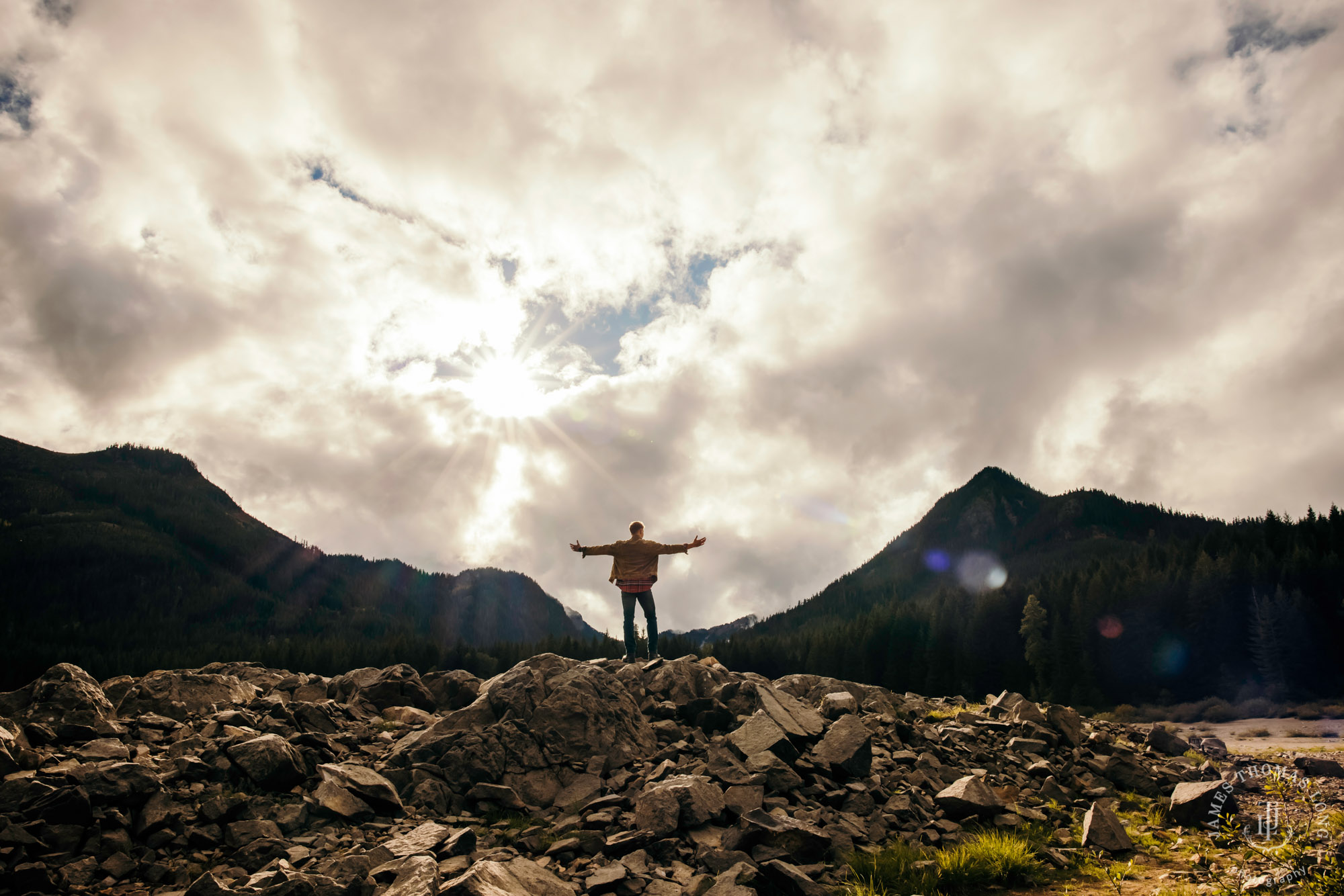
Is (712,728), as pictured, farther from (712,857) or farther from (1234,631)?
(1234,631)

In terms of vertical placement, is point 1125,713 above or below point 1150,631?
below

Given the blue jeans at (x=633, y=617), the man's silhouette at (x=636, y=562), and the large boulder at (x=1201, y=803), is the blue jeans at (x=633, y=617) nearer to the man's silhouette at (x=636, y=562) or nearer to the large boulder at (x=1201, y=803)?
the man's silhouette at (x=636, y=562)

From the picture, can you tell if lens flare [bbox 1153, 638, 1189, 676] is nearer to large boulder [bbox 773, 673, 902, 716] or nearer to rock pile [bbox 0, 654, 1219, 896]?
rock pile [bbox 0, 654, 1219, 896]

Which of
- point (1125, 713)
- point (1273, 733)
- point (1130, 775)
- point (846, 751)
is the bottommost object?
point (1125, 713)

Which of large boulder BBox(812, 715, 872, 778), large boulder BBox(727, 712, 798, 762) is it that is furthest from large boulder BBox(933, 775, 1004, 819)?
large boulder BBox(727, 712, 798, 762)

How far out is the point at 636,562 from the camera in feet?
66.1

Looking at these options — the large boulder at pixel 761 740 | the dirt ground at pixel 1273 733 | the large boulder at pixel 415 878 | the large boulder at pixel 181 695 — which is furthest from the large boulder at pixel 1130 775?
the large boulder at pixel 181 695

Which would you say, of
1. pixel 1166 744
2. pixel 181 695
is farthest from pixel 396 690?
pixel 1166 744

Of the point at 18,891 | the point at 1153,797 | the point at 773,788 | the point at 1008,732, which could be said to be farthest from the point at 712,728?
the point at 18,891

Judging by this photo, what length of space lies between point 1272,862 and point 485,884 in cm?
1086

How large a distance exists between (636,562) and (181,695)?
43.7ft

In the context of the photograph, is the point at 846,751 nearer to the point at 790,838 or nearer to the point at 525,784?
the point at 790,838

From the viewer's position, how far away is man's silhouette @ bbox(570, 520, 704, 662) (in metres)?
20.2

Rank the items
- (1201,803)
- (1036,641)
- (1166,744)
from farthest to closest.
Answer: (1036,641), (1166,744), (1201,803)
